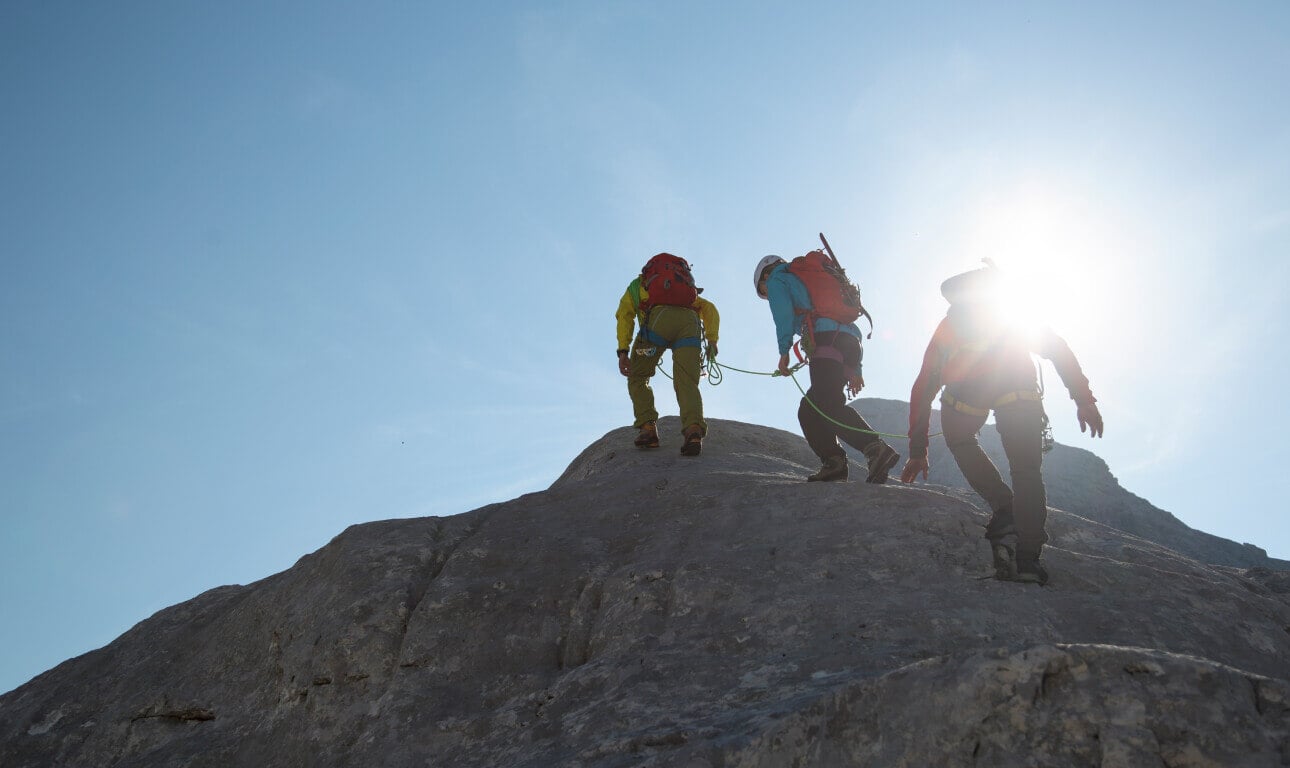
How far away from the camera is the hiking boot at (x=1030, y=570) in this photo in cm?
702

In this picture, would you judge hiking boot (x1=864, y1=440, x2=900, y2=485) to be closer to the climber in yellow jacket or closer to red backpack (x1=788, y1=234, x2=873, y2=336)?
red backpack (x1=788, y1=234, x2=873, y2=336)

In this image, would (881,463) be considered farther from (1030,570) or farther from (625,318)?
(625,318)

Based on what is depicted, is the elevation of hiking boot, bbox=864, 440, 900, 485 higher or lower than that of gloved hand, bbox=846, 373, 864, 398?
lower

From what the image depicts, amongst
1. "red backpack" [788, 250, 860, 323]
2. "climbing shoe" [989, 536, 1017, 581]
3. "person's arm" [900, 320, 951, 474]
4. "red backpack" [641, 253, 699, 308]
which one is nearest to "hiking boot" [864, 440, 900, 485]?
"person's arm" [900, 320, 951, 474]

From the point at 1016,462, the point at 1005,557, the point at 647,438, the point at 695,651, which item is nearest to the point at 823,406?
the point at 1016,462

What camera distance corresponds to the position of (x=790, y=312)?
10805mm

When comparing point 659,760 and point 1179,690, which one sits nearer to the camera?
point 1179,690

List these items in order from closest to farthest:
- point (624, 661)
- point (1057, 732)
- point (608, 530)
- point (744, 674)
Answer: point (1057, 732), point (744, 674), point (624, 661), point (608, 530)

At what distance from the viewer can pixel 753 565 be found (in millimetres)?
7562

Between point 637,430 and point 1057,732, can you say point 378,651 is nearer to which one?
point 1057,732

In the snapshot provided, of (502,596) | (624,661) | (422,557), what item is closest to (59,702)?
(422,557)

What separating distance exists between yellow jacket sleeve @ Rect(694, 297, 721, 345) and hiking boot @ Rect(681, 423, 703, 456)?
5.16 feet

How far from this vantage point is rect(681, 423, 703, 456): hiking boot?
40.9ft

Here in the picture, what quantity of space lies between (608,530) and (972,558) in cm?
361
